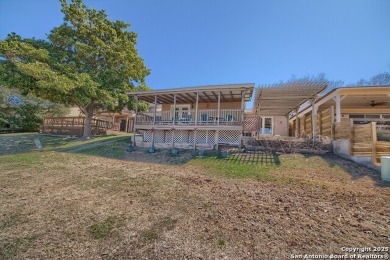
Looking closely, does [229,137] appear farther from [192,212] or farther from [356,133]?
[192,212]

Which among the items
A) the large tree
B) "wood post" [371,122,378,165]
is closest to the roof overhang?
"wood post" [371,122,378,165]

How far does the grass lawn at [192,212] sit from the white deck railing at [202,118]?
4532 millimetres

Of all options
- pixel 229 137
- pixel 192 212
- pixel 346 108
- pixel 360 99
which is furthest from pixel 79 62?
pixel 346 108

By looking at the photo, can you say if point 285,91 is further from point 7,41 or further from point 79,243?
point 7,41

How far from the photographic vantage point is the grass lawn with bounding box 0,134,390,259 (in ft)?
9.43

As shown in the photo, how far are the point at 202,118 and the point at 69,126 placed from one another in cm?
1389

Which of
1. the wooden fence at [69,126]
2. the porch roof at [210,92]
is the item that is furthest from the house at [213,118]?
the wooden fence at [69,126]

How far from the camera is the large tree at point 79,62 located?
11.7 meters

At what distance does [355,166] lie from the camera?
6.98 m

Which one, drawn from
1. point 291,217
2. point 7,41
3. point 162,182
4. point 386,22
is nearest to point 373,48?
point 386,22

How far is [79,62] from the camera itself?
48.1 ft

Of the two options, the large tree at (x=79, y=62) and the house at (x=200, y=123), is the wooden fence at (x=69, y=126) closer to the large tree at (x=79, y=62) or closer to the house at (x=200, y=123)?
the large tree at (x=79, y=62)

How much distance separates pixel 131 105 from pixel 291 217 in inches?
599

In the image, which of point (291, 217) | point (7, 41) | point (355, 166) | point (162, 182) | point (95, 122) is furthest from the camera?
point (95, 122)
